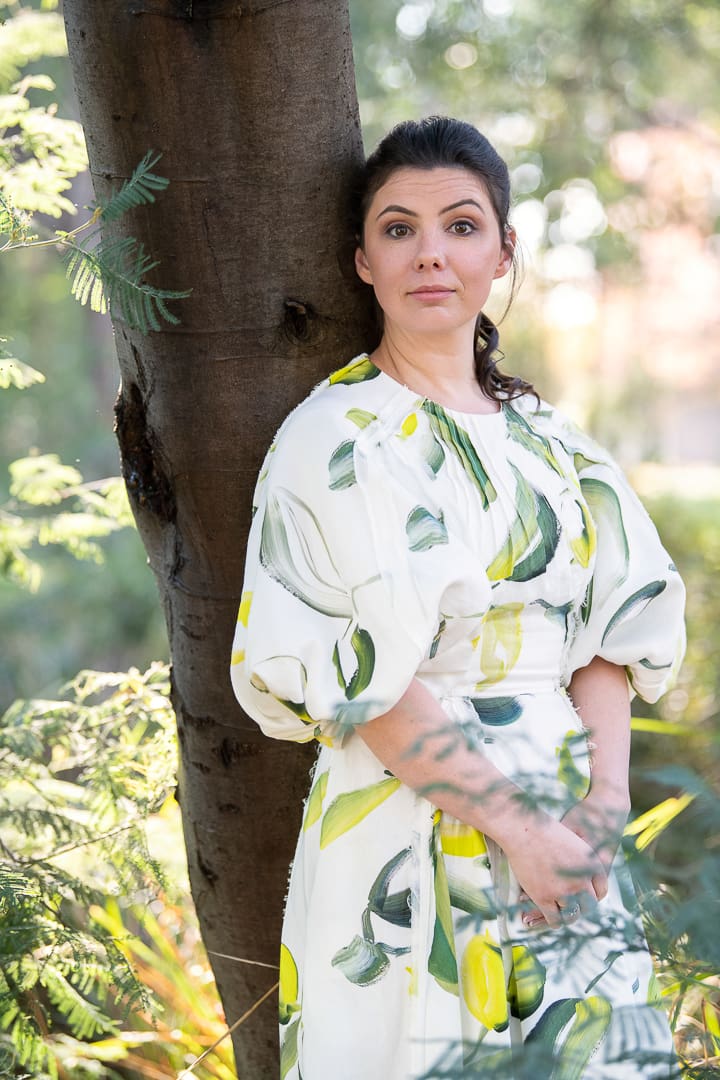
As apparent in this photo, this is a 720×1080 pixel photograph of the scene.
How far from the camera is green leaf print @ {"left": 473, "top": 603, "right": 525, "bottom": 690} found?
1.56m

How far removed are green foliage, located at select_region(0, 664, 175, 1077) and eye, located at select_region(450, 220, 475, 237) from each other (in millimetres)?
1061

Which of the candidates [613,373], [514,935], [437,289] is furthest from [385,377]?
[613,373]

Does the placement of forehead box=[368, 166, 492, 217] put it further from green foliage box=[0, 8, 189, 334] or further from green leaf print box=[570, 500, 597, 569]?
green leaf print box=[570, 500, 597, 569]

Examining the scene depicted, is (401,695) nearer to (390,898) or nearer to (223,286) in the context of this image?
(390,898)

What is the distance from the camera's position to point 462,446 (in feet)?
5.36

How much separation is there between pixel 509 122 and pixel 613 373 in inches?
212

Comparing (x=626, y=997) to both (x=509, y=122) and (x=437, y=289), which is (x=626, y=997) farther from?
(x=509, y=122)

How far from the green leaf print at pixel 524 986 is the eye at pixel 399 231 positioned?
1.00 meters

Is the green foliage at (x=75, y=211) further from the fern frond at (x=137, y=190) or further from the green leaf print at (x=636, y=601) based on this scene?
the green leaf print at (x=636, y=601)

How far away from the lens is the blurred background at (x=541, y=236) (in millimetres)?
6383

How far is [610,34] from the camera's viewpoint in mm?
6676

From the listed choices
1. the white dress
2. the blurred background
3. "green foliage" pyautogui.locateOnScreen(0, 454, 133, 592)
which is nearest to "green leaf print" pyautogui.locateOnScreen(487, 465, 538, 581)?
the white dress

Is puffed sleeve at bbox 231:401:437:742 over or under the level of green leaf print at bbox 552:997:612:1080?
over

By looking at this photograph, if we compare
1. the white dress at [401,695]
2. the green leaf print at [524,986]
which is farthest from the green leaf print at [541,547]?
the green leaf print at [524,986]
